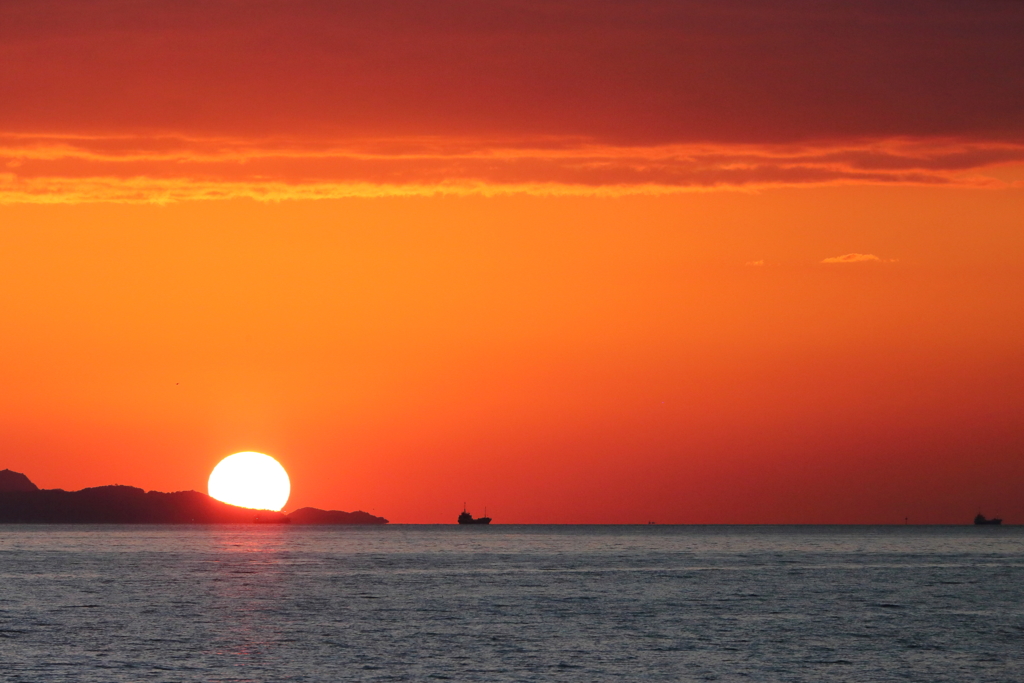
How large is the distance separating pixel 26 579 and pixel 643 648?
84284 millimetres

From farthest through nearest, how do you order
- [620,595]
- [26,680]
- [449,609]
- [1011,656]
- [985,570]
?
[985,570]
[620,595]
[449,609]
[1011,656]
[26,680]

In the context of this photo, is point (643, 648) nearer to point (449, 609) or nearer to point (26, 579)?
point (449, 609)

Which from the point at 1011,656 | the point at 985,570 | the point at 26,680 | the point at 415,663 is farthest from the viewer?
the point at 985,570

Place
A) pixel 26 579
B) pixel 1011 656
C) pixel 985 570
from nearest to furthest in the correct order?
pixel 1011 656 < pixel 26 579 < pixel 985 570

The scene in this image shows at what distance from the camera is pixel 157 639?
7362cm

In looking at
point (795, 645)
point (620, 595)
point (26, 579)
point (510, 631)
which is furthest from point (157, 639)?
point (26, 579)

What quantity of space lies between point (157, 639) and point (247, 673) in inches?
596

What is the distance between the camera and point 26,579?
431ft

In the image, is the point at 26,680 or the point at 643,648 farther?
the point at 643,648

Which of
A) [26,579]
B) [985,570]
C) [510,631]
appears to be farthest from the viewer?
[985,570]

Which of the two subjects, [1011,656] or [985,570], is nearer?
[1011,656]

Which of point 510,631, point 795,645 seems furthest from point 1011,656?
point 510,631

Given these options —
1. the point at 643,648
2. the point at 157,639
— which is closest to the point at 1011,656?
the point at 643,648

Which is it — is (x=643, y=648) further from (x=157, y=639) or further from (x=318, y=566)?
(x=318, y=566)
